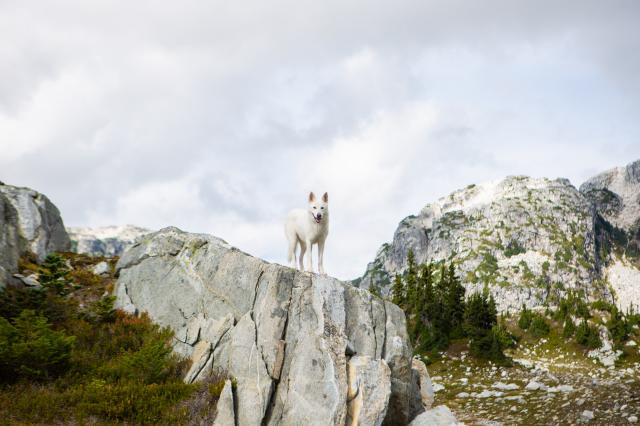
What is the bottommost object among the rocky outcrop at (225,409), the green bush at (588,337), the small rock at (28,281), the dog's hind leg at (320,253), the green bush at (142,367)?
the green bush at (588,337)

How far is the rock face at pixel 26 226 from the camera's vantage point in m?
20.1

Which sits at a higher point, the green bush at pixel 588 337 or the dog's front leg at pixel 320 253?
the dog's front leg at pixel 320 253

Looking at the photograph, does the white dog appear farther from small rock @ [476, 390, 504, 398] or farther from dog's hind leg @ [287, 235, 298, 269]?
small rock @ [476, 390, 504, 398]

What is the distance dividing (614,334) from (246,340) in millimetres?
62583

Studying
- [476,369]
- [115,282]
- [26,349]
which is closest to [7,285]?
[115,282]

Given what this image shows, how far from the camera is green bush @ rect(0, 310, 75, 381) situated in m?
12.9

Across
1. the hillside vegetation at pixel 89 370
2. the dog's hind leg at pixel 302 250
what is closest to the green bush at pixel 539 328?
the dog's hind leg at pixel 302 250

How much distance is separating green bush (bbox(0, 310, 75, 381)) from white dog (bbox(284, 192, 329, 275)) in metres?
8.70

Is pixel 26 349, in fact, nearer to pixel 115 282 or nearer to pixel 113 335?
pixel 113 335

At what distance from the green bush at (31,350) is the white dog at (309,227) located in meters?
8.70

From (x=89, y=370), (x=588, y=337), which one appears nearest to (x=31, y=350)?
(x=89, y=370)

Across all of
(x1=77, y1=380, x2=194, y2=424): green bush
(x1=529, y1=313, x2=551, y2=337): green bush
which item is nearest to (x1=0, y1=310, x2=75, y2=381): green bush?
(x1=77, y1=380, x2=194, y2=424): green bush

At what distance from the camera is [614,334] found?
5938cm

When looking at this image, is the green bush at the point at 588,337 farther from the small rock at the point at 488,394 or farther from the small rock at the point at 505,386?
the small rock at the point at 488,394
